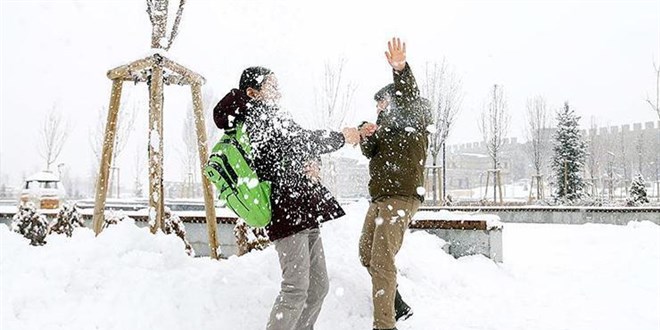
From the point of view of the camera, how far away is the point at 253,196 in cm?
295

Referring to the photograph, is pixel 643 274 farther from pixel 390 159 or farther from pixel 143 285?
pixel 143 285

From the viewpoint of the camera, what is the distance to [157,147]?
198 inches

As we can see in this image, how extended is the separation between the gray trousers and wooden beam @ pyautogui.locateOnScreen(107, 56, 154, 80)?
291 cm

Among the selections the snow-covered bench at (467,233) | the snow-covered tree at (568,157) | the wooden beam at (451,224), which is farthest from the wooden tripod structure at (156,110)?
the snow-covered tree at (568,157)

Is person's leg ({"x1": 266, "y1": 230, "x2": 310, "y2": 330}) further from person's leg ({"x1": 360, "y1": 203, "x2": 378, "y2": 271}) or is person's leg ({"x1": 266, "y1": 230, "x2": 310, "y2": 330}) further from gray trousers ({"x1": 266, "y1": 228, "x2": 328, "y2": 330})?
person's leg ({"x1": 360, "y1": 203, "x2": 378, "y2": 271})

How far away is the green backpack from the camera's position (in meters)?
2.95

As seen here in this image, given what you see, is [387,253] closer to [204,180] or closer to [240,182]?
[240,182]

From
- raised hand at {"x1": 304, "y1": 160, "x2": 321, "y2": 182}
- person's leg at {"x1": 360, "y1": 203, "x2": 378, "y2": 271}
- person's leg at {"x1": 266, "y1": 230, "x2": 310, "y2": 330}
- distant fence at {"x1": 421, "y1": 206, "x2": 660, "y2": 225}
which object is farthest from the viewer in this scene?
distant fence at {"x1": 421, "y1": 206, "x2": 660, "y2": 225}

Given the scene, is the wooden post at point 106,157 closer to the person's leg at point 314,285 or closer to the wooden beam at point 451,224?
the person's leg at point 314,285

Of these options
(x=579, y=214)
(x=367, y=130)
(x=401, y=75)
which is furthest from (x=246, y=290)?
(x=579, y=214)

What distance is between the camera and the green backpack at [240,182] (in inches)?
116

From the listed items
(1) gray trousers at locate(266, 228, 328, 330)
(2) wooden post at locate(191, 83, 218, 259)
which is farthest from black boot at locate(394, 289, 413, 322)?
(2) wooden post at locate(191, 83, 218, 259)

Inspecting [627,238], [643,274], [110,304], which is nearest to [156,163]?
[110,304]

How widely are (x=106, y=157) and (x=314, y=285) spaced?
3.16m
